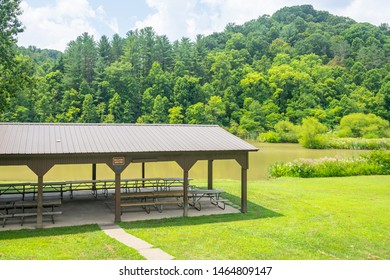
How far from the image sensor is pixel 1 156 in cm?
989

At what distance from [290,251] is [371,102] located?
61.7m

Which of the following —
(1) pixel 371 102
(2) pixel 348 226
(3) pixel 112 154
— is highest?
(1) pixel 371 102

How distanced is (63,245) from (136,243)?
1.60 metres

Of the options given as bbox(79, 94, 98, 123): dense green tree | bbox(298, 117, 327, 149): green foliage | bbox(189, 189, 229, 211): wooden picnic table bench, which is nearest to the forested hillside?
bbox(79, 94, 98, 123): dense green tree

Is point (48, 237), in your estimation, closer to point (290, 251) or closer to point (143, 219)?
point (143, 219)

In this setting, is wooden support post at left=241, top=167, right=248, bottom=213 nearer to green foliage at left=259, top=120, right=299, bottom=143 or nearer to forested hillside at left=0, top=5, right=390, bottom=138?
green foliage at left=259, top=120, right=299, bottom=143

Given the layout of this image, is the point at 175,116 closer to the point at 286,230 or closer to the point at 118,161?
the point at 118,161

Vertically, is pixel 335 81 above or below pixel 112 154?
above

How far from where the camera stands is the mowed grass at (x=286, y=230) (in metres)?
8.55

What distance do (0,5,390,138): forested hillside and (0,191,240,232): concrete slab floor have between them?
41575 millimetres

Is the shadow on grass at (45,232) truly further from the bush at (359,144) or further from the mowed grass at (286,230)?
the bush at (359,144)

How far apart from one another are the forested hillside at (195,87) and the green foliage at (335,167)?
111 feet

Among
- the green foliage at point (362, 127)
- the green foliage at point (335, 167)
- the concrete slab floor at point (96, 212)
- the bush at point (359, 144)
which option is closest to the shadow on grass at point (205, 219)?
the concrete slab floor at point (96, 212)
